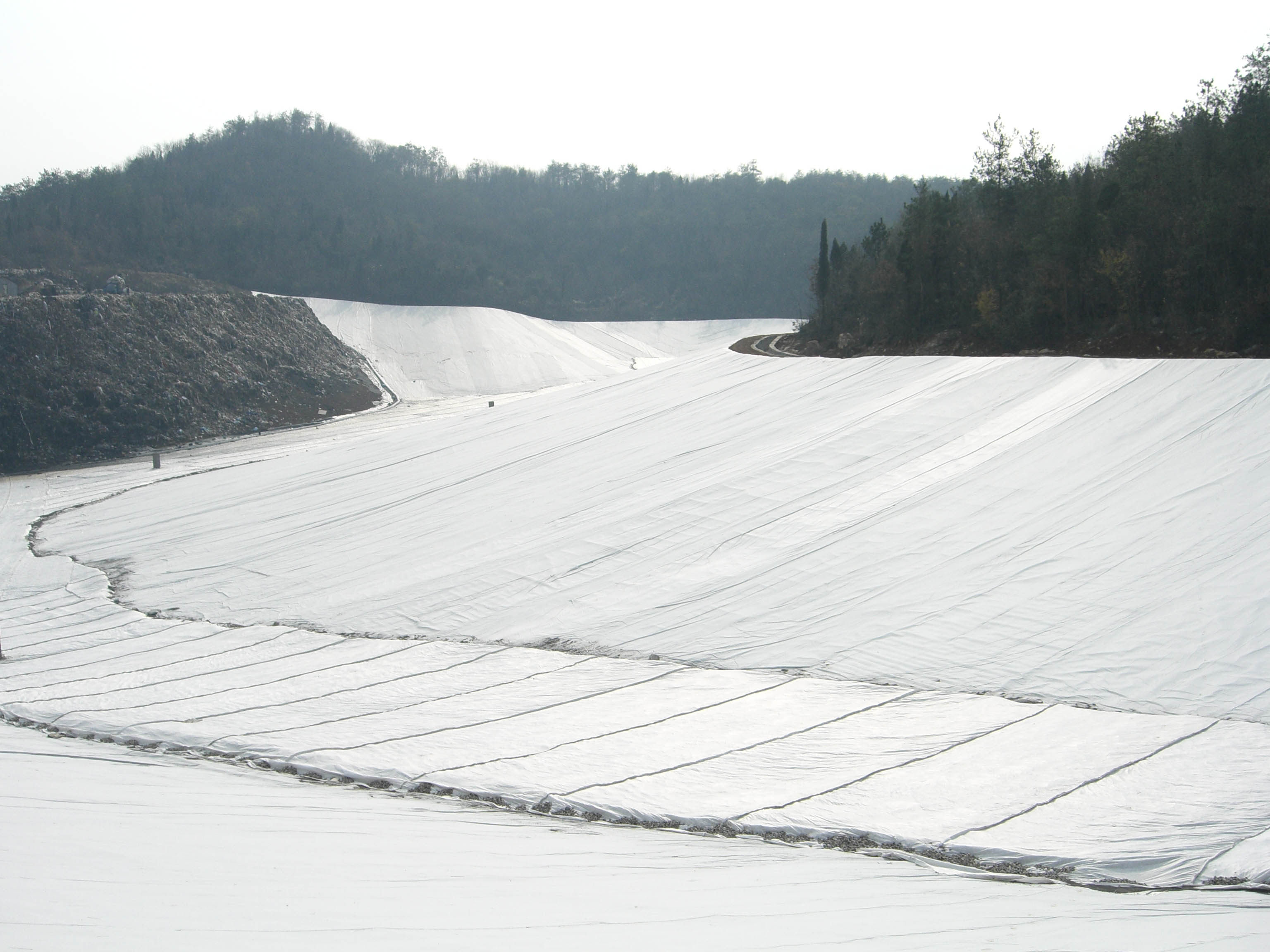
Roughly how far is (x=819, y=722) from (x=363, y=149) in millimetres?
109567

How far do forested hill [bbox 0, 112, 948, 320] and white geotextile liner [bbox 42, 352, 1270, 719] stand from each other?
4058cm

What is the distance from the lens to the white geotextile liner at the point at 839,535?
10602mm

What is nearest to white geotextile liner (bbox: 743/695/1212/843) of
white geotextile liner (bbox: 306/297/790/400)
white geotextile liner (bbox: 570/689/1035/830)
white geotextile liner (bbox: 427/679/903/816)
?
white geotextile liner (bbox: 570/689/1035/830)

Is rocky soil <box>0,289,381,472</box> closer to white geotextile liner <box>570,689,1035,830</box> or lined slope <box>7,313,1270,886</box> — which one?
lined slope <box>7,313,1270,886</box>

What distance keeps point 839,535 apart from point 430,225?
257ft

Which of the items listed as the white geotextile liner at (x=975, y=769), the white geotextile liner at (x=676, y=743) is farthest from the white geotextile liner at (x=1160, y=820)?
the white geotextile liner at (x=676, y=743)

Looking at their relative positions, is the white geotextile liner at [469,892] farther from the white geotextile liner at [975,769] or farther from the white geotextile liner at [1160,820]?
the white geotextile liner at [975,769]

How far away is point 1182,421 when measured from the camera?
48.7 ft

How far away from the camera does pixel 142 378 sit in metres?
37.4

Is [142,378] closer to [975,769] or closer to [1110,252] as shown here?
[1110,252]

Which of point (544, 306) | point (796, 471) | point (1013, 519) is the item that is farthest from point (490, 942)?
point (544, 306)

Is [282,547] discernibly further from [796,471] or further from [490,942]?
[490,942]

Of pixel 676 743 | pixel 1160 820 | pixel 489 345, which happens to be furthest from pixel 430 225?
pixel 1160 820

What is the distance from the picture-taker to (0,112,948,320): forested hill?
222 ft
